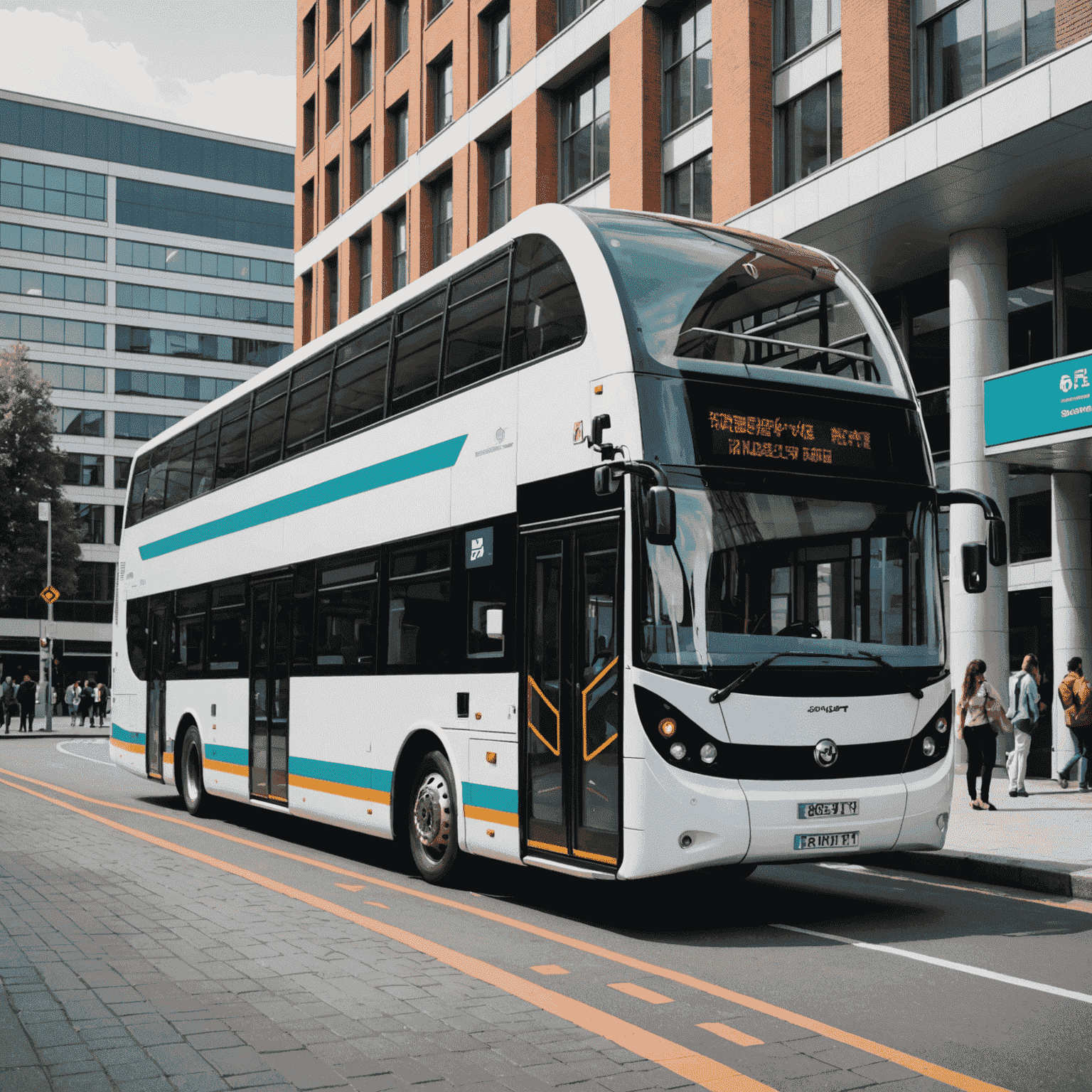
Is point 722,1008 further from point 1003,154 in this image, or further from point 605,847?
point 1003,154

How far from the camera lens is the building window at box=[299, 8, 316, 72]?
4034 centimetres

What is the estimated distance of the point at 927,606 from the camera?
8227mm

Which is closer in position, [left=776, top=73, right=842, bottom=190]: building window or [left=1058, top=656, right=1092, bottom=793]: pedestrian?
[left=1058, top=656, right=1092, bottom=793]: pedestrian

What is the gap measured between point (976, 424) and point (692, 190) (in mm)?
7222

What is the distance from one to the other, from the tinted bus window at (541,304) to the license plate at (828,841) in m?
3.28

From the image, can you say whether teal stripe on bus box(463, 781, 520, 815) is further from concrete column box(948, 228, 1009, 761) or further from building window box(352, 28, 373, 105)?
building window box(352, 28, 373, 105)

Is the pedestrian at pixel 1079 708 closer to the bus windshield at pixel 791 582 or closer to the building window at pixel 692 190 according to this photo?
the bus windshield at pixel 791 582

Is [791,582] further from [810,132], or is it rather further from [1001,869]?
[810,132]

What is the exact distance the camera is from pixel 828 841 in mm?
7719

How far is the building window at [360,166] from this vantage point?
118 ft

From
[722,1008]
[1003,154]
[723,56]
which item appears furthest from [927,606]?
[723,56]

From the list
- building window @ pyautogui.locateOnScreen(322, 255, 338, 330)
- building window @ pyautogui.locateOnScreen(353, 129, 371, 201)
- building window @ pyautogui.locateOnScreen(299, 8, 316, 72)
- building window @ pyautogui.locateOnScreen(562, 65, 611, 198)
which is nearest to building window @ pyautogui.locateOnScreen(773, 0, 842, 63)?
building window @ pyautogui.locateOnScreen(562, 65, 611, 198)

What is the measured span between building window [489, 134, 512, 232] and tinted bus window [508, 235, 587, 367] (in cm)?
1983


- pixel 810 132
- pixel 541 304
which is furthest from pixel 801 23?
pixel 541 304
